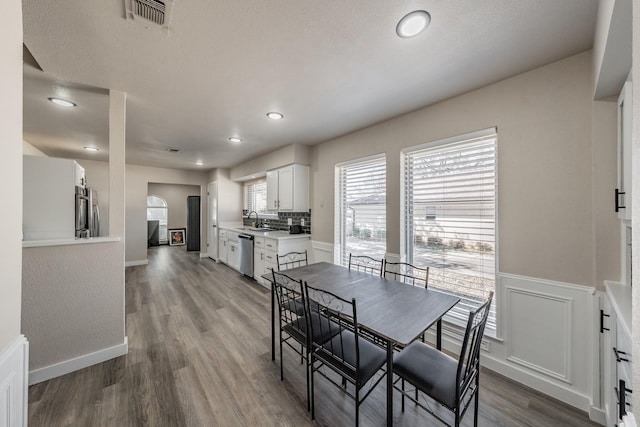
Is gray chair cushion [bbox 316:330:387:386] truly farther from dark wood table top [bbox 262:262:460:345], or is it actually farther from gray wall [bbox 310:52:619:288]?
gray wall [bbox 310:52:619:288]

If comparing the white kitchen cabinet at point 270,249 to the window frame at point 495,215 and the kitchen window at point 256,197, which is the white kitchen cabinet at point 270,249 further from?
the window frame at point 495,215

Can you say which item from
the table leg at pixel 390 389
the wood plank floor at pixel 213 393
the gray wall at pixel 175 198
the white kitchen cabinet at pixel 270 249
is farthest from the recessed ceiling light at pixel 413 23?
the gray wall at pixel 175 198

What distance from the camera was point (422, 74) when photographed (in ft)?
6.45

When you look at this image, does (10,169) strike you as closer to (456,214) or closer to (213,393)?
(213,393)

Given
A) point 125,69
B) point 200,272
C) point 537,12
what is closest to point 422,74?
point 537,12

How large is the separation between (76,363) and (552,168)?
425 cm

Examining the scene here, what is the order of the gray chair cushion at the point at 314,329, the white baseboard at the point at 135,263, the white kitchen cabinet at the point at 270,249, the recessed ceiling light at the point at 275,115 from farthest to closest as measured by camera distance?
1. the white baseboard at the point at 135,263
2. the white kitchen cabinet at the point at 270,249
3. the recessed ceiling light at the point at 275,115
4. the gray chair cushion at the point at 314,329

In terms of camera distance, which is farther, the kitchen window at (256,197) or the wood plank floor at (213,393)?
the kitchen window at (256,197)

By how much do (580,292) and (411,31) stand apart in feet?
7.10

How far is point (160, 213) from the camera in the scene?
895 centimetres

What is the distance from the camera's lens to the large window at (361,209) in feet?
10.3

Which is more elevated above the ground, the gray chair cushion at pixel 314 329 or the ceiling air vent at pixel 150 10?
the ceiling air vent at pixel 150 10

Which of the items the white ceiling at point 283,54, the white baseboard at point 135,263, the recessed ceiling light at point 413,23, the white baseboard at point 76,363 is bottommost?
the white baseboard at point 76,363

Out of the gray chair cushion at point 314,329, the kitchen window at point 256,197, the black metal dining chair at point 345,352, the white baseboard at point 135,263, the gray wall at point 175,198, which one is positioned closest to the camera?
the black metal dining chair at point 345,352
